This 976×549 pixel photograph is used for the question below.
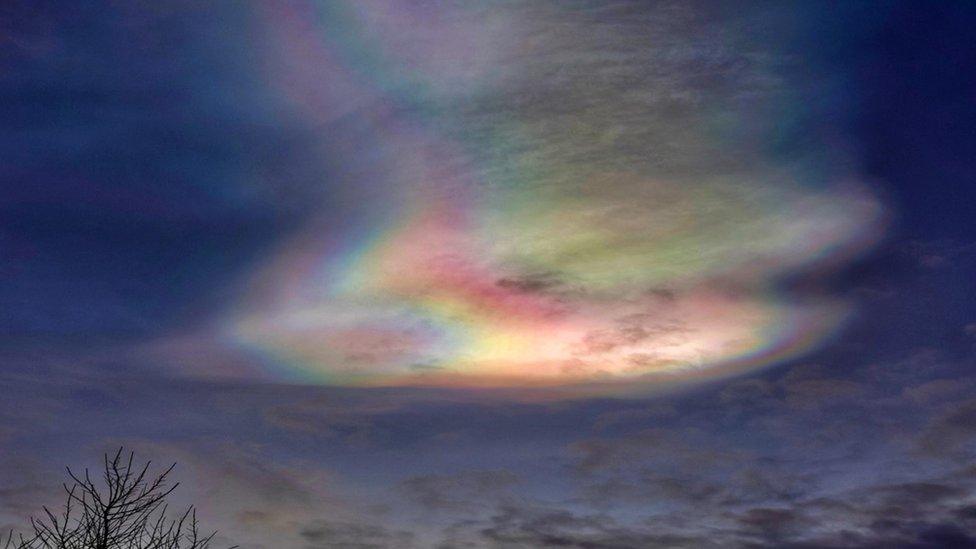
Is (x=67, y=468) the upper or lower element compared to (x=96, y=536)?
upper

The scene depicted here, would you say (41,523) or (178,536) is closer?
(41,523)

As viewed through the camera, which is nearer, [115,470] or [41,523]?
[41,523]

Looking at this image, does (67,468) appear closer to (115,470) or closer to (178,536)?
(115,470)

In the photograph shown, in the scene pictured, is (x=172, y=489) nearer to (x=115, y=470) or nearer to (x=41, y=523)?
(x=115, y=470)

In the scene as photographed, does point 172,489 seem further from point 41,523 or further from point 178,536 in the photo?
point 41,523

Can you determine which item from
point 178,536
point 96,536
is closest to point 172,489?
point 178,536

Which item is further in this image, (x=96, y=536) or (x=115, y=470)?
(x=115, y=470)

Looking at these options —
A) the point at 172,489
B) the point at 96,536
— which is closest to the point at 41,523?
the point at 96,536
